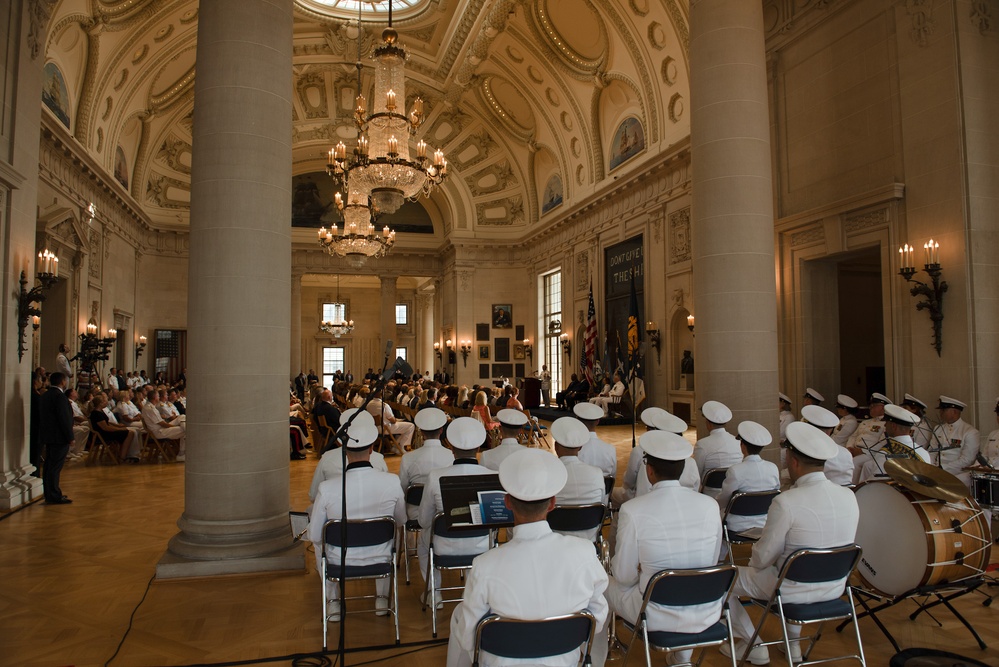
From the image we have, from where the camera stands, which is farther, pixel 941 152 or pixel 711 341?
pixel 941 152

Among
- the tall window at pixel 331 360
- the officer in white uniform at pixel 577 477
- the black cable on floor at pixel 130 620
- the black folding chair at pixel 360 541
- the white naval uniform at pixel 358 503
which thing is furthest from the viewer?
the tall window at pixel 331 360

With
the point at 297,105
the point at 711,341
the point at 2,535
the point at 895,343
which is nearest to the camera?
the point at 2,535

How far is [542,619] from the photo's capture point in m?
2.51

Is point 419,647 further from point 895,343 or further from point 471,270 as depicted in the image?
point 471,270

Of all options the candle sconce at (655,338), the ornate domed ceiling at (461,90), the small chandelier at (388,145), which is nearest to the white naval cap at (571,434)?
the small chandelier at (388,145)

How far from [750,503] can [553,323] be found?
69.2ft

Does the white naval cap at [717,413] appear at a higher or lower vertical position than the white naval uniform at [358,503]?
higher

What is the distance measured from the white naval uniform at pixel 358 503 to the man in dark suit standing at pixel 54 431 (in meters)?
5.65

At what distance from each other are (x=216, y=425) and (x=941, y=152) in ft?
32.7

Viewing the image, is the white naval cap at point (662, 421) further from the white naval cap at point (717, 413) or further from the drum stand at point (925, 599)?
the drum stand at point (925, 599)

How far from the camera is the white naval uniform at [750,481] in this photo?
497 cm

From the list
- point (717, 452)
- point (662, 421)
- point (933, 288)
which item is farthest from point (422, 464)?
point (933, 288)

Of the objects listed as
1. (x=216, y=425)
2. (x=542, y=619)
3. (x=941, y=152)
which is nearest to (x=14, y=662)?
(x=216, y=425)

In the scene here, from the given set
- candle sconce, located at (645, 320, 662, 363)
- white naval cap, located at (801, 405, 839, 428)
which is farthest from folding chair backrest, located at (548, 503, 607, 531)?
candle sconce, located at (645, 320, 662, 363)
